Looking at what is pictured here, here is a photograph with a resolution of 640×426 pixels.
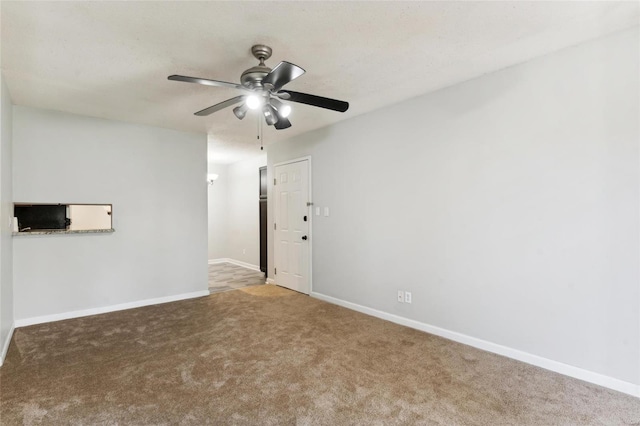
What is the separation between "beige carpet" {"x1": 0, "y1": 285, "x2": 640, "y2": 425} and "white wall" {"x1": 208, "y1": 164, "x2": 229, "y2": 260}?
454 centimetres

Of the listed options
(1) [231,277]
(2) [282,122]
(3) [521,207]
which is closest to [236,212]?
(1) [231,277]

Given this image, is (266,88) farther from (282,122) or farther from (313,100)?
(282,122)

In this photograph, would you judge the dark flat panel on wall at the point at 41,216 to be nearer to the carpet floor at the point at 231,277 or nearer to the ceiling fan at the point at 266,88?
the carpet floor at the point at 231,277

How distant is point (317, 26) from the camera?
7.11 ft

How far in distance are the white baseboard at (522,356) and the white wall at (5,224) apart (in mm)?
3634

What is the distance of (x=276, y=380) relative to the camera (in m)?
2.42

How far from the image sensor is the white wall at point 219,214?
319 inches

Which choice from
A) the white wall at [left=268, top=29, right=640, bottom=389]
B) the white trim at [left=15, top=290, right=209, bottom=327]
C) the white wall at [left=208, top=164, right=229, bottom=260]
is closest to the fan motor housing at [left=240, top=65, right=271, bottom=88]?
the white wall at [left=268, top=29, right=640, bottom=389]

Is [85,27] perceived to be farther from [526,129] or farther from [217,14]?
[526,129]

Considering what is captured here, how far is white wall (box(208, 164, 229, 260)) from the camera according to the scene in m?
8.10

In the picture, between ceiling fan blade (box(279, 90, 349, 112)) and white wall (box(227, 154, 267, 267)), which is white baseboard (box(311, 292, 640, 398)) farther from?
white wall (box(227, 154, 267, 267))

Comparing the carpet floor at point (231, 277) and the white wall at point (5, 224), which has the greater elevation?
the white wall at point (5, 224)

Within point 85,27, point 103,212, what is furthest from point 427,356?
point 103,212

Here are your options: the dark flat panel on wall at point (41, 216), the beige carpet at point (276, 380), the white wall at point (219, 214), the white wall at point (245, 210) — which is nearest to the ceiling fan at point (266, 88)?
the beige carpet at point (276, 380)
